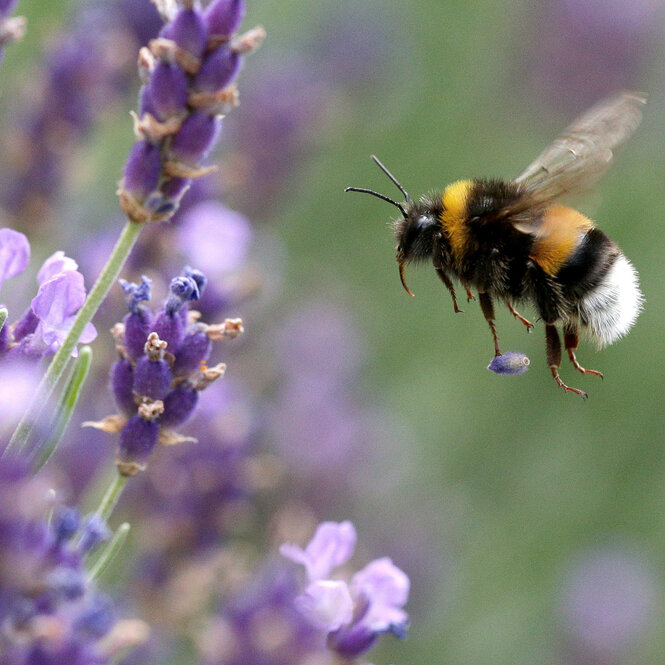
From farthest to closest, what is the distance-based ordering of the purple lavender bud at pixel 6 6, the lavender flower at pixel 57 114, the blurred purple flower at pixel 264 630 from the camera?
→ the lavender flower at pixel 57 114 < the blurred purple flower at pixel 264 630 < the purple lavender bud at pixel 6 6

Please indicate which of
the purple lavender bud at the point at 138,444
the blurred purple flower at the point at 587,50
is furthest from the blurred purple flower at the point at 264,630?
the blurred purple flower at the point at 587,50

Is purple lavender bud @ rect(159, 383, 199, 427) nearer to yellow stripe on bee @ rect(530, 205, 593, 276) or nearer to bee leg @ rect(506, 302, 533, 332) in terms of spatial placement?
bee leg @ rect(506, 302, 533, 332)

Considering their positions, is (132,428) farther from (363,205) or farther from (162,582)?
(363,205)

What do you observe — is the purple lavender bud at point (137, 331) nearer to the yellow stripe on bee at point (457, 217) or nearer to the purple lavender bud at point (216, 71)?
the purple lavender bud at point (216, 71)

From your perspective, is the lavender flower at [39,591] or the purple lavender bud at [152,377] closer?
the lavender flower at [39,591]

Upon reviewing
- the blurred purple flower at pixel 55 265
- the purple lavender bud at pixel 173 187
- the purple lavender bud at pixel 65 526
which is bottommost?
the purple lavender bud at pixel 65 526
